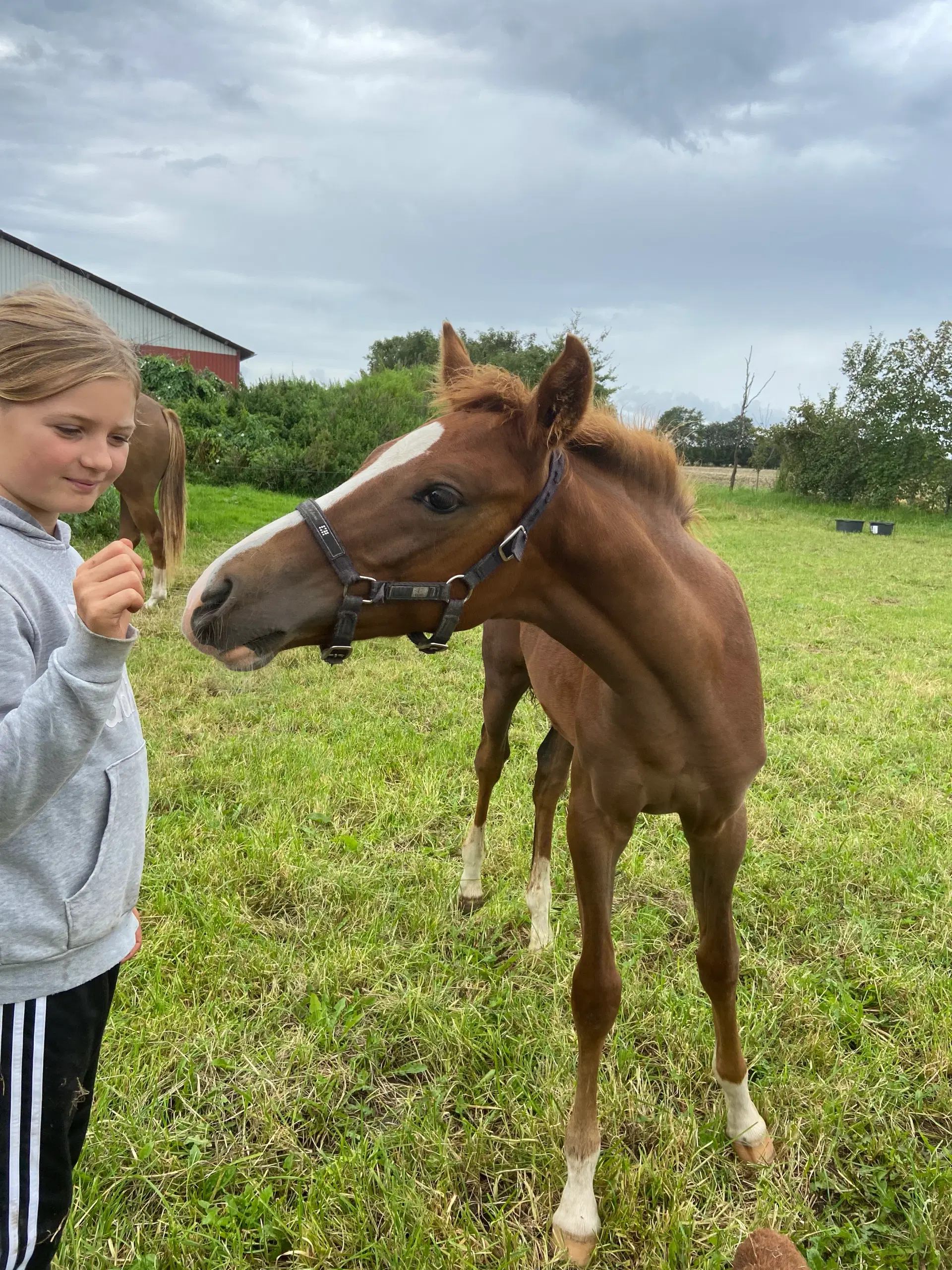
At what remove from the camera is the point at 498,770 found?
336 cm

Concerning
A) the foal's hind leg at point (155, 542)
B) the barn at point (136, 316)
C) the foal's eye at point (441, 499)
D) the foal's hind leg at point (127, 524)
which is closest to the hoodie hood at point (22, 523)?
the foal's eye at point (441, 499)

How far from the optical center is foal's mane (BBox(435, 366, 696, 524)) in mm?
1569

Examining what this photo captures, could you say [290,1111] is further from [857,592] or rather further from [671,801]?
[857,592]

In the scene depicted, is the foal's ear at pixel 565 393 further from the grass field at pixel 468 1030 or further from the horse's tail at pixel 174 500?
the horse's tail at pixel 174 500

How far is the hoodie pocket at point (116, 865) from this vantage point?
1192 mm

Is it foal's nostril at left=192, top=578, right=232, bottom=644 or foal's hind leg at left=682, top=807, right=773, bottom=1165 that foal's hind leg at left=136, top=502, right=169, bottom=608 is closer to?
foal's nostril at left=192, top=578, right=232, bottom=644

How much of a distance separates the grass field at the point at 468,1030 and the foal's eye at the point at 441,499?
3.51ft

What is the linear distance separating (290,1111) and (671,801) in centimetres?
143

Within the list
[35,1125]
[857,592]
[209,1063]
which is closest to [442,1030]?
[209,1063]

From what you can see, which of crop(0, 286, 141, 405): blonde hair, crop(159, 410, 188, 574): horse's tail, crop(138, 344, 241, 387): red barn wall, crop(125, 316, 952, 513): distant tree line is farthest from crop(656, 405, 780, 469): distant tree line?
crop(138, 344, 241, 387): red barn wall

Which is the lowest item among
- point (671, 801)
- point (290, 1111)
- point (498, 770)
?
point (290, 1111)

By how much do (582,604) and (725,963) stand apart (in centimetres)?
125

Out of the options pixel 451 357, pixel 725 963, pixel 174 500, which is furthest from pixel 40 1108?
pixel 174 500

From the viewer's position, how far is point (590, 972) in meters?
1.99
